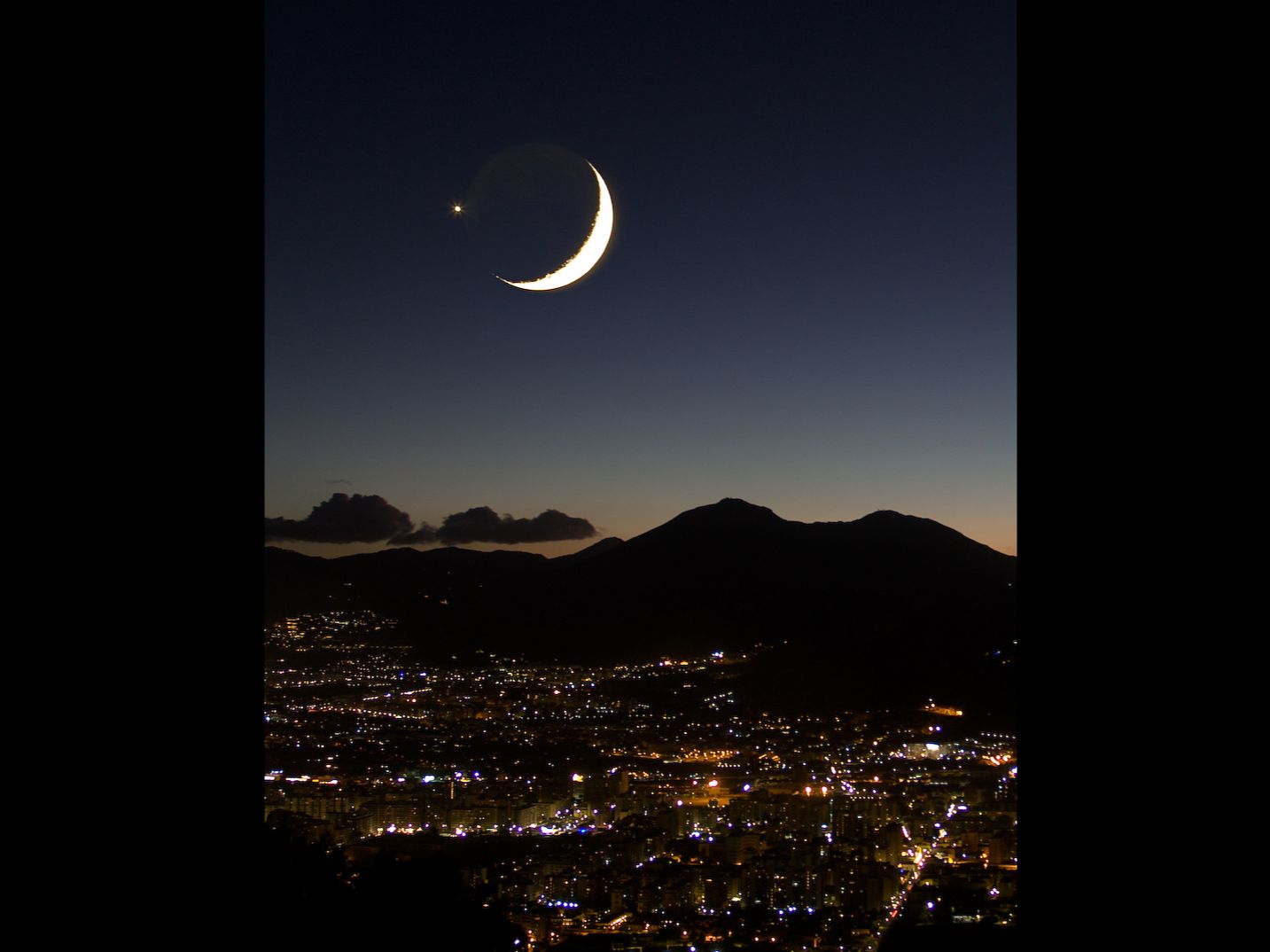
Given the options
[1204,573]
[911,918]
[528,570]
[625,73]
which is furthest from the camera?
[528,570]

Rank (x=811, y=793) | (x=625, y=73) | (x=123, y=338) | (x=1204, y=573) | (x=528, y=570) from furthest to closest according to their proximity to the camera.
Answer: (x=528, y=570), (x=811, y=793), (x=625, y=73), (x=123, y=338), (x=1204, y=573)

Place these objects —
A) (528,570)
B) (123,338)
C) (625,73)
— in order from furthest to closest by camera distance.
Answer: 1. (528,570)
2. (625,73)
3. (123,338)

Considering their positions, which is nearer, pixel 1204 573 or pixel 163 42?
pixel 1204 573

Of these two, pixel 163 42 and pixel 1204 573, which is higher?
pixel 163 42

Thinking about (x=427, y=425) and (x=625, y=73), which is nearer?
(x=625, y=73)

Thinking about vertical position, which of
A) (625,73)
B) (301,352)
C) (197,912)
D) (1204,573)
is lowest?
(197,912)

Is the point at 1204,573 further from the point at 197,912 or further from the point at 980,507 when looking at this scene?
the point at 980,507

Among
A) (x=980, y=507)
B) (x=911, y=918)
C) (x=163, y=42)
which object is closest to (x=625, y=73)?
(x=163, y=42)

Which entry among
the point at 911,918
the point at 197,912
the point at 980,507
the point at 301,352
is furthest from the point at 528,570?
the point at 197,912

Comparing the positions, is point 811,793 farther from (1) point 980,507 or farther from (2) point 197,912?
(2) point 197,912
